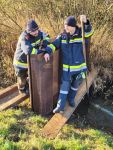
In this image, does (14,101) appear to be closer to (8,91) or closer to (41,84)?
(8,91)

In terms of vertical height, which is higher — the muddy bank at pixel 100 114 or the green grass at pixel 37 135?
the green grass at pixel 37 135

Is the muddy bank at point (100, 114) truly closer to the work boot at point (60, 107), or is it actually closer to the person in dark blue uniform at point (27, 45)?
the work boot at point (60, 107)

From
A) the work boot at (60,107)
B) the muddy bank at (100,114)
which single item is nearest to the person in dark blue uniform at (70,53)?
the work boot at (60,107)

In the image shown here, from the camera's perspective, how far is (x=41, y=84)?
254 inches

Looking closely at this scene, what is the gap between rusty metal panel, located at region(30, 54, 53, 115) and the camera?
6254 millimetres

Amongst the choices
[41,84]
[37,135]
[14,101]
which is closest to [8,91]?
[14,101]

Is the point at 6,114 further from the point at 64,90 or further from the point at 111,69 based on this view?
the point at 111,69

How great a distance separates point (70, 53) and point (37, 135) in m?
1.53

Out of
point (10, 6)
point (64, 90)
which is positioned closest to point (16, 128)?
point (64, 90)

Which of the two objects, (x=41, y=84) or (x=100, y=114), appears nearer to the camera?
(x=41, y=84)

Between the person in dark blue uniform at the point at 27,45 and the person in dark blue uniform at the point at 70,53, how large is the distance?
211 millimetres

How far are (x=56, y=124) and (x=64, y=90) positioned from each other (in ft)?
2.29

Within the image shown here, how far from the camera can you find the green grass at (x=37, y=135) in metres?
5.64

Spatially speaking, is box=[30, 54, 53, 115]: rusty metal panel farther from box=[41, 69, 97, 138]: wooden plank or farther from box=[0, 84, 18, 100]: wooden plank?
box=[0, 84, 18, 100]: wooden plank
